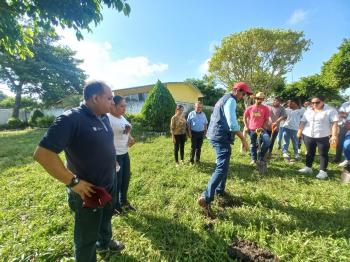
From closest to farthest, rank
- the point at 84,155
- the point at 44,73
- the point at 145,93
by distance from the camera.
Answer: the point at 84,155
the point at 145,93
the point at 44,73

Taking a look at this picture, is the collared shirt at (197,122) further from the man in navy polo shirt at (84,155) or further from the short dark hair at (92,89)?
the short dark hair at (92,89)

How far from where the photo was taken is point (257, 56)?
24.3m

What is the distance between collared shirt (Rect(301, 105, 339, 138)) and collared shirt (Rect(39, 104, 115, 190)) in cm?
488

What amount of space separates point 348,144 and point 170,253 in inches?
167

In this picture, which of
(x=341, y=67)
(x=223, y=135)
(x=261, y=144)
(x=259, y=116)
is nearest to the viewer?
(x=223, y=135)

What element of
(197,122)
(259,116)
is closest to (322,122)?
(259,116)

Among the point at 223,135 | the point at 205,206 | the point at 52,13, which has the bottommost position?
the point at 205,206

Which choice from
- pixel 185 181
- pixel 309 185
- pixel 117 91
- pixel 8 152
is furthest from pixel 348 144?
pixel 117 91

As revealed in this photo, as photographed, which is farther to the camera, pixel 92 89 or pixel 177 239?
pixel 177 239

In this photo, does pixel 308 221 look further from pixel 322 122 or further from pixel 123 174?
pixel 123 174

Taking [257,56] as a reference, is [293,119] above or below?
below

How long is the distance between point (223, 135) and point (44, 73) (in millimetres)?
29524

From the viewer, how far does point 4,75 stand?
2741 centimetres

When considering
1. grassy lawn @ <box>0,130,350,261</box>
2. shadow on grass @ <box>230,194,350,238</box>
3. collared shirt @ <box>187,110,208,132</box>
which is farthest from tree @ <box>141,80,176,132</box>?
shadow on grass @ <box>230,194,350,238</box>
